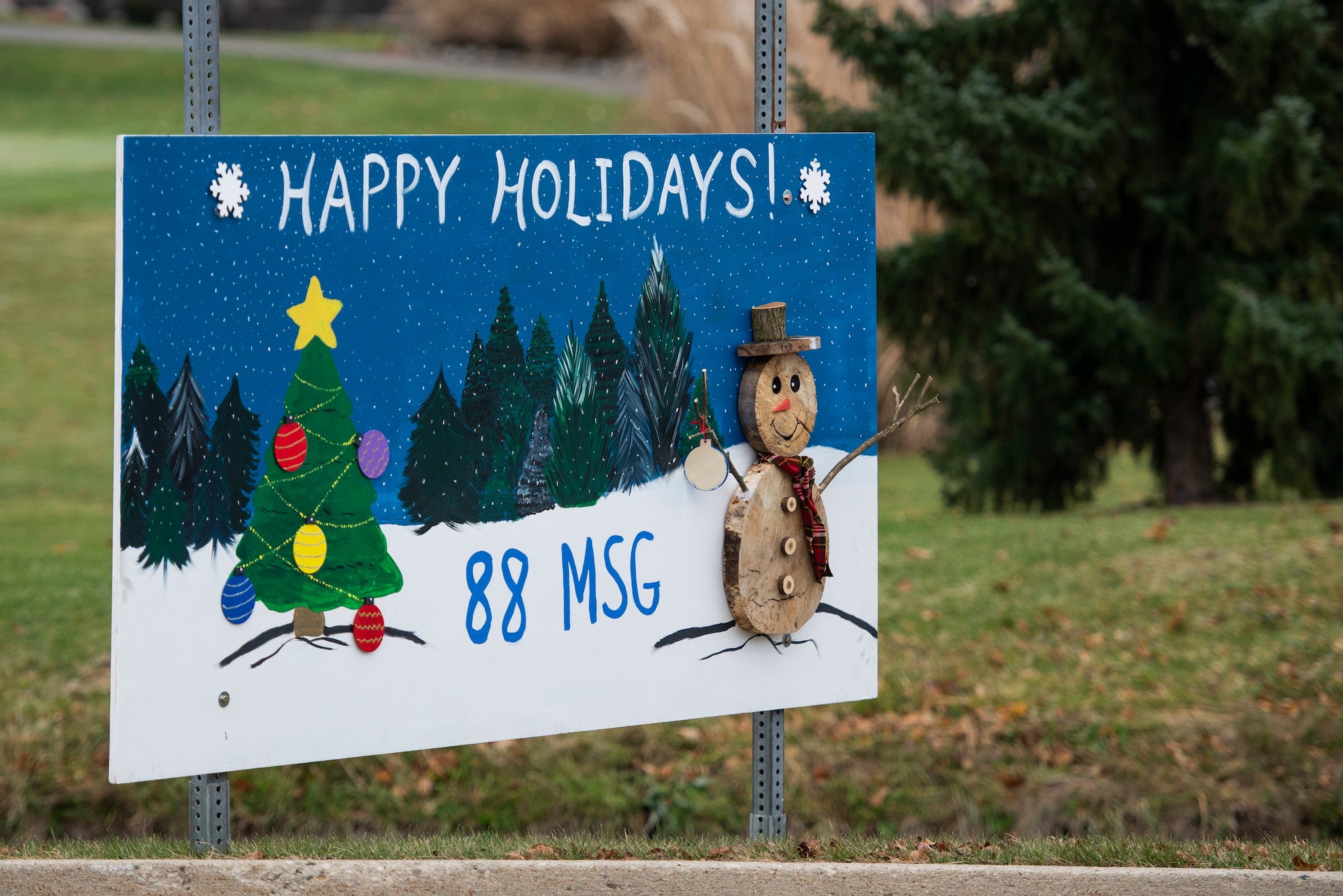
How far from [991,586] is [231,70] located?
23.0m

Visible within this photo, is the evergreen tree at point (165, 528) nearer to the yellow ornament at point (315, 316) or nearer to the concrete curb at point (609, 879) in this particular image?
the yellow ornament at point (315, 316)

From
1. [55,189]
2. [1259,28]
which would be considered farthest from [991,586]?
[55,189]

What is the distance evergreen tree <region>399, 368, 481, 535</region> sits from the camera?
3.84 metres

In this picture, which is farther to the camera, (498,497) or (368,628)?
(498,497)

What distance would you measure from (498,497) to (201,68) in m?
1.46

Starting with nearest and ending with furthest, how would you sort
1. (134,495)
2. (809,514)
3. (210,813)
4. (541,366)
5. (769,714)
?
(134,495) → (210,813) → (541,366) → (809,514) → (769,714)

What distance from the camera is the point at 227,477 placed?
11.9ft

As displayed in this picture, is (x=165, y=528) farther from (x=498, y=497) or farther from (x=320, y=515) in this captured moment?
(x=498, y=497)

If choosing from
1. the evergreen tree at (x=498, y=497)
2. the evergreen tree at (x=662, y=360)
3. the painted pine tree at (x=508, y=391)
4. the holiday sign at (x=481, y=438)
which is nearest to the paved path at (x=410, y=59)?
the holiday sign at (x=481, y=438)

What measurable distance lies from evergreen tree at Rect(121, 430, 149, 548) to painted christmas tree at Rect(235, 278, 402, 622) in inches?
10.1

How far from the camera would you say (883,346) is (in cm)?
1332

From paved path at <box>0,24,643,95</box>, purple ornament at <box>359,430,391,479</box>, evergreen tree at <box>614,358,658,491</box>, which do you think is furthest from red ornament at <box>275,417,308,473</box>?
paved path at <box>0,24,643,95</box>

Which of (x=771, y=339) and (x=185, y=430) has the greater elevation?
(x=771, y=339)

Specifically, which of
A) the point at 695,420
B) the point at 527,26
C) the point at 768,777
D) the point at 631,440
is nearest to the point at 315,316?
the point at 631,440
